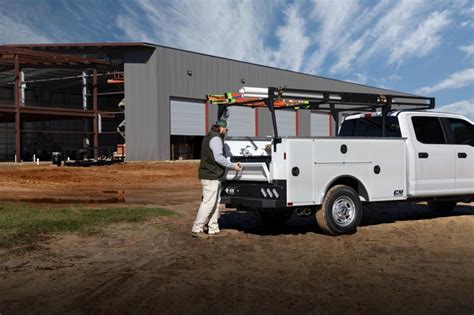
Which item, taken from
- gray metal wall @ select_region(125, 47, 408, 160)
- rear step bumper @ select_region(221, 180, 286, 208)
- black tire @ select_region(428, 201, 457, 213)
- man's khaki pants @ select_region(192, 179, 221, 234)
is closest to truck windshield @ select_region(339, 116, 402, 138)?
black tire @ select_region(428, 201, 457, 213)

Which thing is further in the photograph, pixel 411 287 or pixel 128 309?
pixel 411 287

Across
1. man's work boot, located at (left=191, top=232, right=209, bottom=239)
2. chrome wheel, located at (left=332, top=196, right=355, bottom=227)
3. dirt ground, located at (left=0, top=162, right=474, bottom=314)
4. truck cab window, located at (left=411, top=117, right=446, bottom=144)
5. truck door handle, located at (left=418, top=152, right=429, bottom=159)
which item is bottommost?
dirt ground, located at (left=0, top=162, right=474, bottom=314)

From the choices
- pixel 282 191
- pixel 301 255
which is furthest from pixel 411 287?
pixel 282 191

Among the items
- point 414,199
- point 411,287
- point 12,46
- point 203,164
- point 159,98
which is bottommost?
point 411,287

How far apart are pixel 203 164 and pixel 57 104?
152 ft

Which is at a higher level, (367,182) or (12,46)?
(12,46)

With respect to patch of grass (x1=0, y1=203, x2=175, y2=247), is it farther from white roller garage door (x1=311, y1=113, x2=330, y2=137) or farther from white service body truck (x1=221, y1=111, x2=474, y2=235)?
white roller garage door (x1=311, y1=113, x2=330, y2=137)

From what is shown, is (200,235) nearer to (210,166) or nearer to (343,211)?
(210,166)

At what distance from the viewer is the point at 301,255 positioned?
7137 millimetres

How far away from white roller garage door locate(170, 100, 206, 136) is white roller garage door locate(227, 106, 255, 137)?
8.90 feet

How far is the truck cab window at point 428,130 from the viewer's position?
379 inches

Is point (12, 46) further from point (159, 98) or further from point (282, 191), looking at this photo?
point (282, 191)

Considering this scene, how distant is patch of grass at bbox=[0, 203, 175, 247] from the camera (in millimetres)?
8391

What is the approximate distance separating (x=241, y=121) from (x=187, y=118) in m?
5.54
